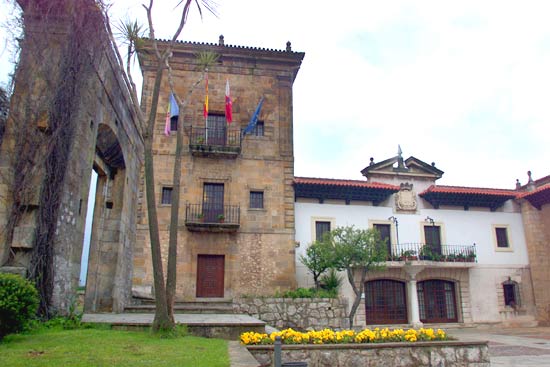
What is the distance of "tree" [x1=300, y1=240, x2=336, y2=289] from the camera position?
1686 centimetres

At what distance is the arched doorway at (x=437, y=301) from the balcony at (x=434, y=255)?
1.42m

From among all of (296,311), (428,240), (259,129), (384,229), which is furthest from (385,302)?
(259,129)

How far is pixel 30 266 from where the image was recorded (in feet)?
22.2

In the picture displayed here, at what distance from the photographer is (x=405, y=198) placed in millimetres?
21516

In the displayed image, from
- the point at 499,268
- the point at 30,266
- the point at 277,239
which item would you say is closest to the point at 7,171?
the point at 30,266

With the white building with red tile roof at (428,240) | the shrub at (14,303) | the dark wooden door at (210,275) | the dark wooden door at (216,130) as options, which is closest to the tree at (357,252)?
the white building with red tile roof at (428,240)

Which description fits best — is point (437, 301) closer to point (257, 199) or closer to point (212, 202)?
point (257, 199)

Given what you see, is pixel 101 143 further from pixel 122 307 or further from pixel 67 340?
pixel 67 340

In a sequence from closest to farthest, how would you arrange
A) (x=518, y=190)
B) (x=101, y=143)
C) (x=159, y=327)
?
(x=159, y=327) → (x=101, y=143) → (x=518, y=190)

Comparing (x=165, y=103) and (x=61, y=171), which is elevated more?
(x=165, y=103)

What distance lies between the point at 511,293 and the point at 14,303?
76.1ft

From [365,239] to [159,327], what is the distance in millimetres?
11241

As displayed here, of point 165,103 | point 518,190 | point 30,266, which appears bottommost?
point 30,266

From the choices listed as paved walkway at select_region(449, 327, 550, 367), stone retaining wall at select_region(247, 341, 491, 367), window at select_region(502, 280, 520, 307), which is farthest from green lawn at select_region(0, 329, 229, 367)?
window at select_region(502, 280, 520, 307)
